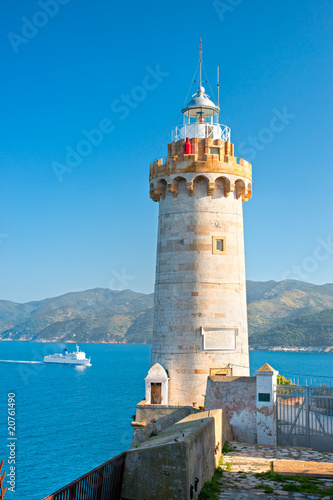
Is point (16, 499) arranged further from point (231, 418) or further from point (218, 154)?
point (218, 154)

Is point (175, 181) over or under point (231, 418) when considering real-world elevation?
over

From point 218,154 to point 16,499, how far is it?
86.0 ft

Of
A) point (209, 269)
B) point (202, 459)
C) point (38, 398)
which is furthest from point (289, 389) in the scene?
point (38, 398)

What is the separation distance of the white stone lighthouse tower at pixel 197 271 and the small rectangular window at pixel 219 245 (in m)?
0.04

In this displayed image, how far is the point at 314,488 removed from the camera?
1068 centimetres

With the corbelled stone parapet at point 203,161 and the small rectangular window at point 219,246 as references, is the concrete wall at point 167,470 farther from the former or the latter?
the corbelled stone parapet at point 203,161

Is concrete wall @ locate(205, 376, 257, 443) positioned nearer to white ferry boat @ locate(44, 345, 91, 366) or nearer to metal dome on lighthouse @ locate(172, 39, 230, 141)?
metal dome on lighthouse @ locate(172, 39, 230, 141)

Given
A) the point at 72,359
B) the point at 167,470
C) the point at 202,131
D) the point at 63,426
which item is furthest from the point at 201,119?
the point at 72,359

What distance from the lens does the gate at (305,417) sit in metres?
16.2

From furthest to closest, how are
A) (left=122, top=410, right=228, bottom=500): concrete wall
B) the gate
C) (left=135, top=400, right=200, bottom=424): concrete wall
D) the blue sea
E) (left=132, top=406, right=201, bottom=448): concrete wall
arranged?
the blue sea
(left=135, top=400, right=200, bottom=424): concrete wall
(left=132, top=406, right=201, bottom=448): concrete wall
the gate
(left=122, top=410, right=228, bottom=500): concrete wall

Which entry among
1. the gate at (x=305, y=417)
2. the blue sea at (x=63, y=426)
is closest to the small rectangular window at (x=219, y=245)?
the gate at (x=305, y=417)

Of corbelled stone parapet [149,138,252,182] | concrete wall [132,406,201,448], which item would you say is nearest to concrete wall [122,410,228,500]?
concrete wall [132,406,201,448]

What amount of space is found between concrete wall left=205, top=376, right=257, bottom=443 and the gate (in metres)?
0.80

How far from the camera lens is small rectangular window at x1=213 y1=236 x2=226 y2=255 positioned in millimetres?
19938
